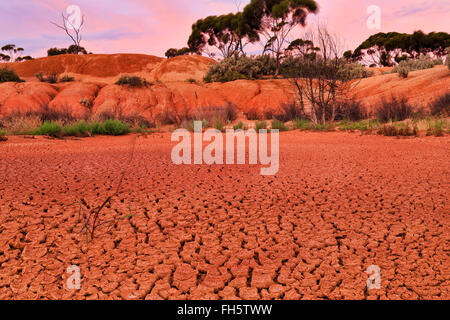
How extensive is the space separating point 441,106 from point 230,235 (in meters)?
10.3

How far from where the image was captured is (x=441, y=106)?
930 centimetres

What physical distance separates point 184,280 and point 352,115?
10772mm

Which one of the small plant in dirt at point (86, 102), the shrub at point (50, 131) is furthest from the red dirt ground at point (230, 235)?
the small plant in dirt at point (86, 102)

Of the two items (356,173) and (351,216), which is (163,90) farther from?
(351,216)

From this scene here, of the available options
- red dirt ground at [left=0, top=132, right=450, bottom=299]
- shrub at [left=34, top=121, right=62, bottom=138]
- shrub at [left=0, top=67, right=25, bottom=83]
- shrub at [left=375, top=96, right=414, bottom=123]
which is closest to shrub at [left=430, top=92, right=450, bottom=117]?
shrub at [left=375, top=96, right=414, bottom=123]

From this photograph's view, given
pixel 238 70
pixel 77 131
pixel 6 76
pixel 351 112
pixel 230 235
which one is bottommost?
pixel 230 235

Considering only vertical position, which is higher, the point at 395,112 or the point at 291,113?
the point at 291,113

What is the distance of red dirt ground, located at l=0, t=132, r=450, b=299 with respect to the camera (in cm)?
120

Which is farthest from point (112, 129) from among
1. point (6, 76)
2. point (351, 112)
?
point (6, 76)

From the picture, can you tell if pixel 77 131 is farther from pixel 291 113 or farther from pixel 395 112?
pixel 395 112

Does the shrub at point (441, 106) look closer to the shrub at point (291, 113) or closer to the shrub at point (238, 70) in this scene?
the shrub at point (291, 113)

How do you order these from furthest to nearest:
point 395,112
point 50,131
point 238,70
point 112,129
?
point 238,70
point 395,112
point 112,129
point 50,131

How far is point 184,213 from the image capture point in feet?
6.30

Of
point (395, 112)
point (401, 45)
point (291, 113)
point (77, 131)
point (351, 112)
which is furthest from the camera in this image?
point (401, 45)
